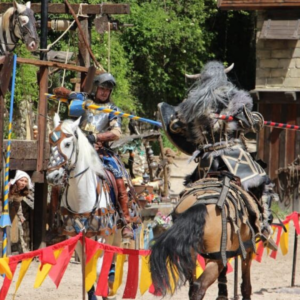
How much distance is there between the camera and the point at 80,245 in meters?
8.71

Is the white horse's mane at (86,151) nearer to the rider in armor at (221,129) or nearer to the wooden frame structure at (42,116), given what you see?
the rider in armor at (221,129)

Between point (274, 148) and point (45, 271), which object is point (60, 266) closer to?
point (45, 271)

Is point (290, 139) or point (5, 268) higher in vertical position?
point (290, 139)

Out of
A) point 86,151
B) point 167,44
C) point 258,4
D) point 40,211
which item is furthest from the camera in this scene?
point 167,44

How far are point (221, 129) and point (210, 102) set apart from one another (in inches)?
10.4


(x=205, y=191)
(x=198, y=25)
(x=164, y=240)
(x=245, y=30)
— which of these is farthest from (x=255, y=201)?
(x=245, y=30)

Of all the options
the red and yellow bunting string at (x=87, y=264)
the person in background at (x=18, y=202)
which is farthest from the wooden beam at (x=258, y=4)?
the red and yellow bunting string at (x=87, y=264)

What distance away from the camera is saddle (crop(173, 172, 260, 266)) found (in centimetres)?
701

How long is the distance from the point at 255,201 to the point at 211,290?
3149mm

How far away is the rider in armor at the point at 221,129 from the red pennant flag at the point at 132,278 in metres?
1.35

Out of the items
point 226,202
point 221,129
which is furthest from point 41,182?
point 226,202

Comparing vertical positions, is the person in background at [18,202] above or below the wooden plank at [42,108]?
below

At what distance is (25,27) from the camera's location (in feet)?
36.4

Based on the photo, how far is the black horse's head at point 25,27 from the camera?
36.3ft
